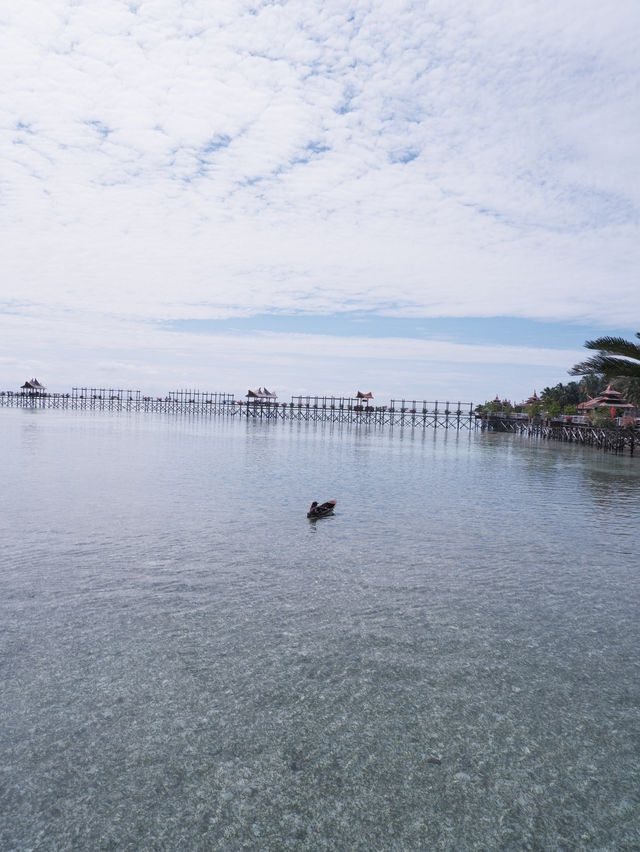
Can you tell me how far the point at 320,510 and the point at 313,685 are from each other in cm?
907

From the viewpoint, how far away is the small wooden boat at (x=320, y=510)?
15.4m

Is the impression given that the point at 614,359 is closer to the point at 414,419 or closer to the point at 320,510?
the point at 320,510

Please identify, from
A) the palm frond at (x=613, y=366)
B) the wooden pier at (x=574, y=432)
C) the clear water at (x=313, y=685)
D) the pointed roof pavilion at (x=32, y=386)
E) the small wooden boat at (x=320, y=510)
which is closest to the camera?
the clear water at (x=313, y=685)

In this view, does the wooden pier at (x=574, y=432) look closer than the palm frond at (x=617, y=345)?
No

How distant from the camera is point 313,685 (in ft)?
21.7

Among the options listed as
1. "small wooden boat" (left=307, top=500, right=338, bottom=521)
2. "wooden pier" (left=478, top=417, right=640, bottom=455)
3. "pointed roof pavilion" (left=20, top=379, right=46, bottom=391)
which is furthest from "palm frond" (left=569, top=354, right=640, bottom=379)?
"pointed roof pavilion" (left=20, top=379, right=46, bottom=391)

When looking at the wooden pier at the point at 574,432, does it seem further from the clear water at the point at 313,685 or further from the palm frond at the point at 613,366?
the clear water at the point at 313,685

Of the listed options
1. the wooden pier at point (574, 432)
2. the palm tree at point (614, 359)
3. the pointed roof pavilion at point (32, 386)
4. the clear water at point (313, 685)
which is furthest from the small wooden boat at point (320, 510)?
the pointed roof pavilion at point (32, 386)

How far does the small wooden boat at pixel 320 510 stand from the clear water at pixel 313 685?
0.65 meters

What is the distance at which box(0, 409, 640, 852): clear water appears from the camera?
4.62 m

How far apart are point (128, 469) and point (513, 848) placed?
21702mm

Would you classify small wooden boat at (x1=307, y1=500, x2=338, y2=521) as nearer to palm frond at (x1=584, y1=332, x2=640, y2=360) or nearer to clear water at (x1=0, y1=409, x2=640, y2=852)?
clear water at (x1=0, y1=409, x2=640, y2=852)

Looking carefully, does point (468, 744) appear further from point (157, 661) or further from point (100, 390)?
point (100, 390)

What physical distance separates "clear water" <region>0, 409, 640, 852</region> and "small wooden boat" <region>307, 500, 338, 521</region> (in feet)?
2.12
